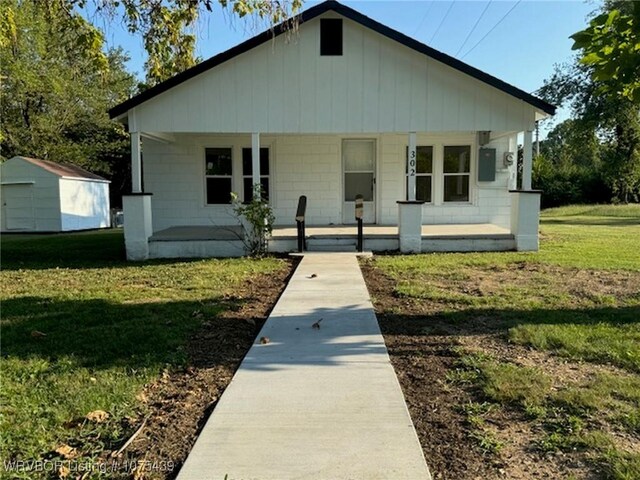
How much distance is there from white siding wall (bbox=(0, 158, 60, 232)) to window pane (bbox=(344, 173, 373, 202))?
1350cm

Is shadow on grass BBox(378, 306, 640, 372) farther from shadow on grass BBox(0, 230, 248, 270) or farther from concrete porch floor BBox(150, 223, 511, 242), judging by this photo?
shadow on grass BBox(0, 230, 248, 270)

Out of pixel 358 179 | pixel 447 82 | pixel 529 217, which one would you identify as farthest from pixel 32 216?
pixel 529 217

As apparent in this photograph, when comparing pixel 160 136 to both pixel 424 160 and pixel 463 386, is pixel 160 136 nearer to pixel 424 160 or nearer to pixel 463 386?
pixel 424 160

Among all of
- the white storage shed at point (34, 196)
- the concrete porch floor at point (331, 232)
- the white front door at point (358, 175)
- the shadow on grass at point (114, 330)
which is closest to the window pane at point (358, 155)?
the white front door at point (358, 175)

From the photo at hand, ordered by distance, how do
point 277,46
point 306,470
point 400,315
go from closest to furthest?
1. point 306,470
2. point 400,315
3. point 277,46

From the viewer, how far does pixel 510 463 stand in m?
2.62

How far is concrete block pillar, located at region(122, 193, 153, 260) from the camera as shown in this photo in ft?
34.2

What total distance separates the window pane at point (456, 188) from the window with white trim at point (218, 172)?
5.86 metres

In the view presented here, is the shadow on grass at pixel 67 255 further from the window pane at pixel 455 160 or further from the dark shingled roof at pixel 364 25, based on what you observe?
the window pane at pixel 455 160

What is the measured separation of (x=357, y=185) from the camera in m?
13.5

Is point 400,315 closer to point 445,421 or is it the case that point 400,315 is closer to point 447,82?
point 445,421

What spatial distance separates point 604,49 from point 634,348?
2663 mm

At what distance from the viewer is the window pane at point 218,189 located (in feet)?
44.1

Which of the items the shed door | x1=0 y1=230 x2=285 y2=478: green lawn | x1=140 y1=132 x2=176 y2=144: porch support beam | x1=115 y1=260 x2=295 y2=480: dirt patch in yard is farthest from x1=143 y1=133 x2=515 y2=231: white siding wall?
the shed door
